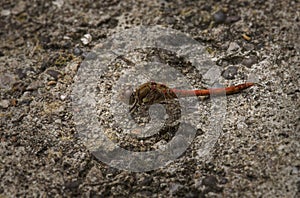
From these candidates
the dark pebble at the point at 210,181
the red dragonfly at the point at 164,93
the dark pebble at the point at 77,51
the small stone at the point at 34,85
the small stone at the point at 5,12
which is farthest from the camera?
the small stone at the point at 5,12

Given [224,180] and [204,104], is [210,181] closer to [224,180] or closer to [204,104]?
[224,180]

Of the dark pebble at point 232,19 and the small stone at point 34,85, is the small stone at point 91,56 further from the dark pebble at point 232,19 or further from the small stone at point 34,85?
the dark pebble at point 232,19

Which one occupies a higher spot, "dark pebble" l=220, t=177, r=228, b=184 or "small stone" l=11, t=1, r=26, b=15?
"small stone" l=11, t=1, r=26, b=15

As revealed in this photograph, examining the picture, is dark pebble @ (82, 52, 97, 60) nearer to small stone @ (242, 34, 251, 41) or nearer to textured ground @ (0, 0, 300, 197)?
textured ground @ (0, 0, 300, 197)

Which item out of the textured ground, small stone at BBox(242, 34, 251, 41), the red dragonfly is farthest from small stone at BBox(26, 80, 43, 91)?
small stone at BBox(242, 34, 251, 41)

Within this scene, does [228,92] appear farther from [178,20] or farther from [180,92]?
[178,20]

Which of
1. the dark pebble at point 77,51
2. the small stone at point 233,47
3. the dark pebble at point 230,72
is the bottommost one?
the dark pebble at point 77,51

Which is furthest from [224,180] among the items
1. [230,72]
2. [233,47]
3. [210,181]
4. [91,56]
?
[91,56]

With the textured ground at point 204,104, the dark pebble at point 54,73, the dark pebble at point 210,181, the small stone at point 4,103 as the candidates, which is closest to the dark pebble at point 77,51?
the textured ground at point 204,104
